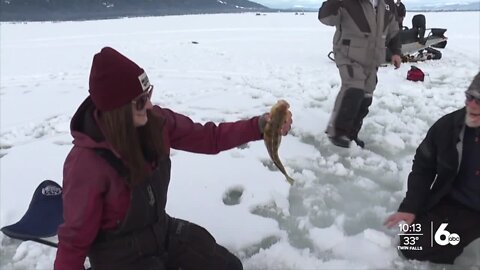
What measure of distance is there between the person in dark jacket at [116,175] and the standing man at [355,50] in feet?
6.42

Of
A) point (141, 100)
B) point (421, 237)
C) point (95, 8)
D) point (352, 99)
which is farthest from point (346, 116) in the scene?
Answer: point (95, 8)

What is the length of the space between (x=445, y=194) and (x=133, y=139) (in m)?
1.79

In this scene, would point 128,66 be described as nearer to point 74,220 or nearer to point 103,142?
point 103,142

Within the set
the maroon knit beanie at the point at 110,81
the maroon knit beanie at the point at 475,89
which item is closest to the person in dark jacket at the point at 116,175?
the maroon knit beanie at the point at 110,81

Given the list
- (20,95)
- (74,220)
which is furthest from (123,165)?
(20,95)

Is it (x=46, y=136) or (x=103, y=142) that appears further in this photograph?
(x=46, y=136)

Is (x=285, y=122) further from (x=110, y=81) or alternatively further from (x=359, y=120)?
(x=359, y=120)

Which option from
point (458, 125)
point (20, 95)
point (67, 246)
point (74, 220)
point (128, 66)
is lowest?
point (20, 95)

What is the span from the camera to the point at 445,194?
2514mm

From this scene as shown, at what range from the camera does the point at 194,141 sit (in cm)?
230

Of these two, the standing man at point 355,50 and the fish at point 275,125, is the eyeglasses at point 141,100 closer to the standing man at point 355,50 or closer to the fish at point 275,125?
the fish at point 275,125

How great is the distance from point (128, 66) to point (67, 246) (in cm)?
77

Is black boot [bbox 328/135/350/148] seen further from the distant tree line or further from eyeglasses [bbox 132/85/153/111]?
the distant tree line

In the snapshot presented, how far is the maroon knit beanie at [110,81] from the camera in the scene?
1.70 metres
